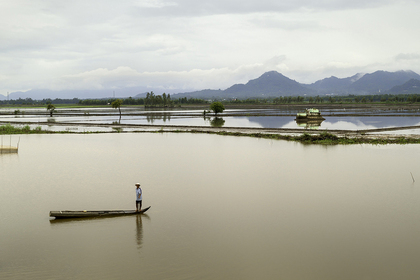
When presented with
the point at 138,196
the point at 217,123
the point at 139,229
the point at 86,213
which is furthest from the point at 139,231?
the point at 217,123

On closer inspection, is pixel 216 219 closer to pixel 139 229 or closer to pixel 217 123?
pixel 139 229

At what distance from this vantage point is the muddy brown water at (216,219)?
33.2ft

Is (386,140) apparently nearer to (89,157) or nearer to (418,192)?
(418,192)

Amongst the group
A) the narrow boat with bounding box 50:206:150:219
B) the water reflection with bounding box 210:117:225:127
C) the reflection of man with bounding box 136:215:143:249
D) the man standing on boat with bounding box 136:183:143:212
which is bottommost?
the reflection of man with bounding box 136:215:143:249

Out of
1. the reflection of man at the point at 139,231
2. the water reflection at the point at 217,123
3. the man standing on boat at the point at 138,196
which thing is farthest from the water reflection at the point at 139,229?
the water reflection at the point at 217,123

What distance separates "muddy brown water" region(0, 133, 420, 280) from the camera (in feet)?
33.2

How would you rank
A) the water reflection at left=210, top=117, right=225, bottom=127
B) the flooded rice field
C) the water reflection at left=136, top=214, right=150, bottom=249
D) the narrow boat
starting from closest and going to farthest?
the water reflection at left=136, top=214, right=150, bottom=249, the narrow boat, the flooded rice field, the water reflection at left=210, top=117, right=225, bottom=127

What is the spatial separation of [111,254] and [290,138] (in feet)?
101

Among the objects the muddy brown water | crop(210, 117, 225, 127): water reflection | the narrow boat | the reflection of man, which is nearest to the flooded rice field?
crop(210, 117, 225, 127): water reflection

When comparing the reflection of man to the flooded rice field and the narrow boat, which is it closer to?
the narrow boat

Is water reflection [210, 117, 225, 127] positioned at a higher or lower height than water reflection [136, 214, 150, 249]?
higher

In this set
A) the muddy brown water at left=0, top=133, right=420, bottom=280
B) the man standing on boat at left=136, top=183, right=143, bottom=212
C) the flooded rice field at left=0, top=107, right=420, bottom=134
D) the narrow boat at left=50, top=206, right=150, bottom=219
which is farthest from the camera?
the flooded rice field at left=0, top=107, right=420, bottom=134

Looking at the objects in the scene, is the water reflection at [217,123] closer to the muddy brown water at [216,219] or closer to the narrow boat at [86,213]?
the muddy brown water at [216,219]

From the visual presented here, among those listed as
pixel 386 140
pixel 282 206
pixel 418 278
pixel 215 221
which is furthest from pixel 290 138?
pixel 418 278
